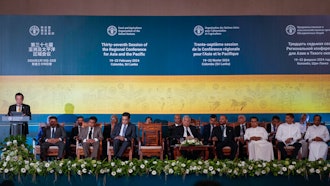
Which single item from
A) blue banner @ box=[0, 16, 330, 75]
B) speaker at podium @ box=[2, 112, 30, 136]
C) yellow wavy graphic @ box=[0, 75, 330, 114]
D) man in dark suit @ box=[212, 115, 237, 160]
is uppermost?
blue banner @ box=[0, 16, 330, 75]

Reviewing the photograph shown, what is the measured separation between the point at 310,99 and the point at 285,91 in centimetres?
48

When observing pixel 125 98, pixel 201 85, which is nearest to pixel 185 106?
pixel 201 85

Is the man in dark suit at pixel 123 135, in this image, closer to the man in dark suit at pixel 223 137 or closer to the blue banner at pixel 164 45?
the blue banner at pixel 164 45

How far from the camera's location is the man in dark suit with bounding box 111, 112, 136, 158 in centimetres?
816

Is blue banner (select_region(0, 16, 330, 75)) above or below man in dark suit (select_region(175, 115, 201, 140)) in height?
above

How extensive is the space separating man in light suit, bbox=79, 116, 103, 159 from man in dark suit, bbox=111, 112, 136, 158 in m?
0.26

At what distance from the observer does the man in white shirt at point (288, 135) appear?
8.34 m

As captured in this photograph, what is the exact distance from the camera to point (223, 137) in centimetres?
858

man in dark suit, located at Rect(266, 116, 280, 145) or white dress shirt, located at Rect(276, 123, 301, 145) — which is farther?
man in dark suit, located at Rect(266, 116, 280, 145)

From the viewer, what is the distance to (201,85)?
30.2ft

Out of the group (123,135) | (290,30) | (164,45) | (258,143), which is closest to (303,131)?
(258,143)

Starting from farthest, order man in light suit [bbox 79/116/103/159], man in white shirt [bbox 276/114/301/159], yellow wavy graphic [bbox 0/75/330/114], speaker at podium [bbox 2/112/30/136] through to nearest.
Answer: yellow wavy graphic [bbox 0/75/330/114]
man in white shirt [bbox 276/114/301/159]
man in light suit [bbox 79/116/103/159]
speaker at podium [bbox 2/112/30/136]

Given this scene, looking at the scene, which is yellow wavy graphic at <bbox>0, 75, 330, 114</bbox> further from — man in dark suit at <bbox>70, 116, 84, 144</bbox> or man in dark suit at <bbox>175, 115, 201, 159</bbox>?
man in dark suit at <bbox>175, 115, 201, 159</bbox>

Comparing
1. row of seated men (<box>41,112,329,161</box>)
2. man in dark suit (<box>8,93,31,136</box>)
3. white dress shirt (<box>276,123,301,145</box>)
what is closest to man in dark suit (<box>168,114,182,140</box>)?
row of seated men (<box>41,112,329,161</box>)
